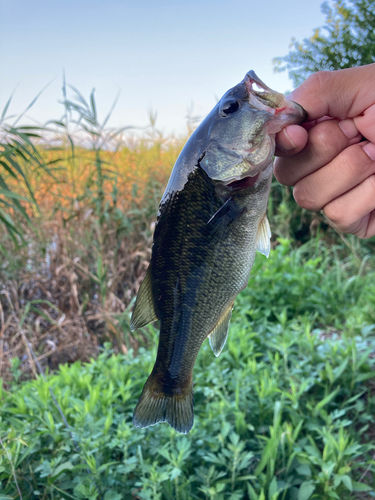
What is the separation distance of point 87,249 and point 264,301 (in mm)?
1951

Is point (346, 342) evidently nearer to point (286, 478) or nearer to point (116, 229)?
point (286, 478)

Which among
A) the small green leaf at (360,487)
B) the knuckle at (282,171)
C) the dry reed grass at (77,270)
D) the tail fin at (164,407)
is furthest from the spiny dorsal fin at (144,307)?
the dry reed grass at (77,270)

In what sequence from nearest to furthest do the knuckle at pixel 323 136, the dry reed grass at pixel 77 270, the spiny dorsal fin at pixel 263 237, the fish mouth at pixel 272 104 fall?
the fish mouth at pixel 272 104, the spiny dorsal fin at pixel 263 237, the knuckle at pixel 323 136, the dry reed grass at pixel 77 270

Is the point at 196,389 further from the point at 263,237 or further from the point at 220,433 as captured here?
the point at 263,237

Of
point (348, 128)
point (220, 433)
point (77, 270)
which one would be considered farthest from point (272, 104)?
point (77, 270)

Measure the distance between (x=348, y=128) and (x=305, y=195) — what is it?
29 cm

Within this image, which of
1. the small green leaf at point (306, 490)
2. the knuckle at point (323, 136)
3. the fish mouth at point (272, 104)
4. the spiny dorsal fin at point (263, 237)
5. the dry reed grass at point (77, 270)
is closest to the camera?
the fish mouth at point (272, 104)

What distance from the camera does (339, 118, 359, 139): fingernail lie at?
61.2 inches

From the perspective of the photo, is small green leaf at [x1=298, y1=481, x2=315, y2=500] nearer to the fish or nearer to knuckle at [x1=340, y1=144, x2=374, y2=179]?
the fish

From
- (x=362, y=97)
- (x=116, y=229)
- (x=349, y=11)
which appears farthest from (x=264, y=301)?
(x=349, y=11)

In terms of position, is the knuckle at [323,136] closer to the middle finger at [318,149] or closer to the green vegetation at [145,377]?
the middle finger at [318,149]

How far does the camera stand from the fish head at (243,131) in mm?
1229

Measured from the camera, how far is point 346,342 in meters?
2.74

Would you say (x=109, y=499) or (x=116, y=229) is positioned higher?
(x=116, y=229)
